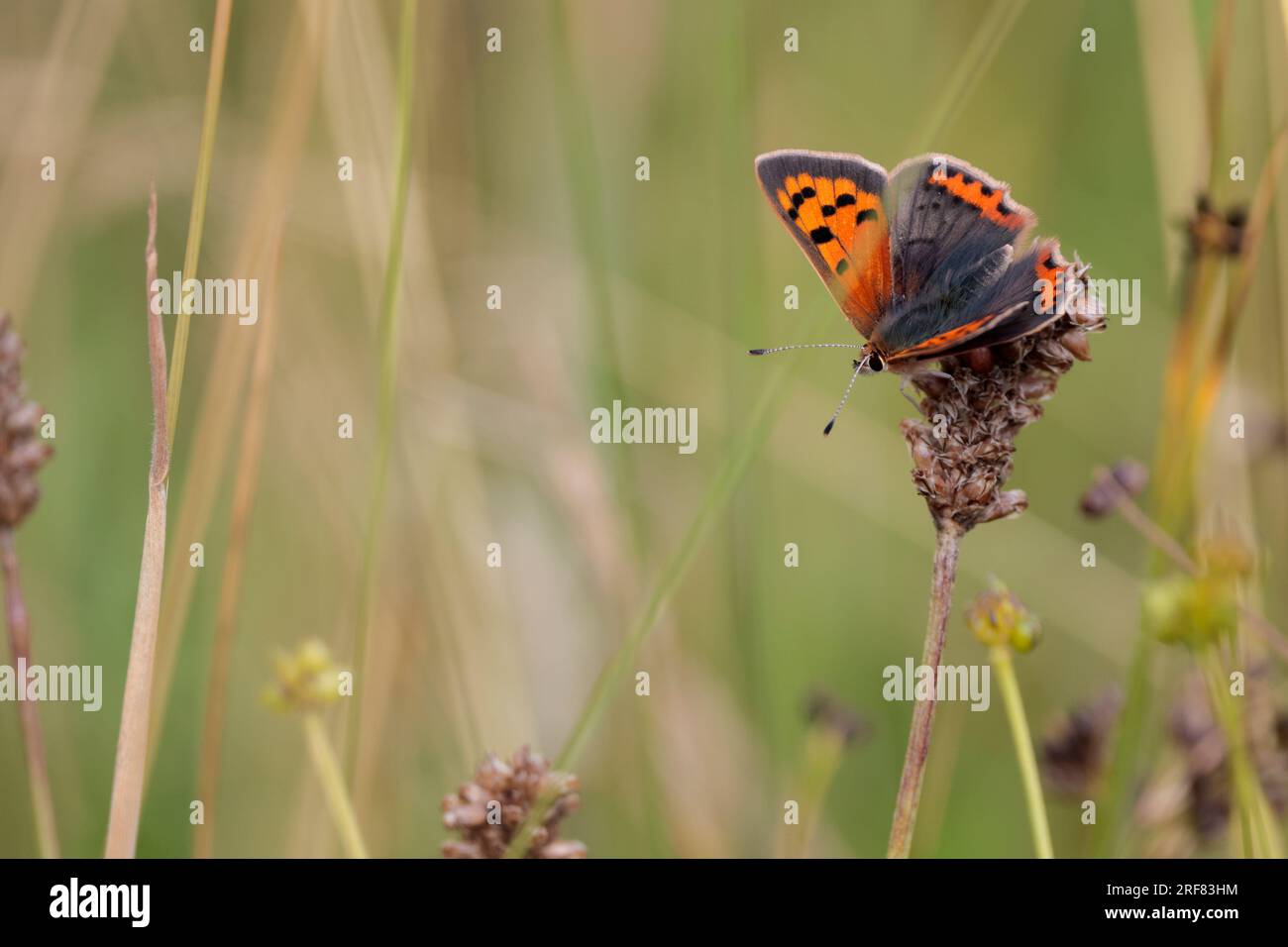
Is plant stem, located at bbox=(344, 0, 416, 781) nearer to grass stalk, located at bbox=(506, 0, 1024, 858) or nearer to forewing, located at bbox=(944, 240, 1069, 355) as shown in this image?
grass stalk, located at bbox=(506, 0, 1024, 858)

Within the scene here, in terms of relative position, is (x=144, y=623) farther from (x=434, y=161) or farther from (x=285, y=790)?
(x=434, y=161)

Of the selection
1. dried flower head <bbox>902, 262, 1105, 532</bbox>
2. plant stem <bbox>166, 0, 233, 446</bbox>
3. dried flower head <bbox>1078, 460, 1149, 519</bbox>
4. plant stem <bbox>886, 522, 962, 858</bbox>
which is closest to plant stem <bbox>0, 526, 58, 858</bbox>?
plant stem <bbox>166, 0, 233, 446</bbox>

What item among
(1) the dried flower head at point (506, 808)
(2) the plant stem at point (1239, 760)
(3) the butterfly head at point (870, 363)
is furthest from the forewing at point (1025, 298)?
(1) the dried flower head at point (506, 808)

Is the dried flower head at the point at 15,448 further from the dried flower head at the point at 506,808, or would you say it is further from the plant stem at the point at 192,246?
the dried flower head at the point at 506,808

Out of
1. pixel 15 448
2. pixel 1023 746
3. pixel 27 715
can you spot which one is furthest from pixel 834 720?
pixel 15 448

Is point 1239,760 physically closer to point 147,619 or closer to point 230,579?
point 147,619

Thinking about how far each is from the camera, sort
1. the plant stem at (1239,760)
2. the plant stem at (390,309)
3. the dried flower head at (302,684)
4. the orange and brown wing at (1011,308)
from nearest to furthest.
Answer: the plant stem at (1239,760), the orange and brown wing at (1011,308), the dried flower head at (302,684), the plant stem at (390,309)
